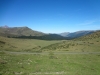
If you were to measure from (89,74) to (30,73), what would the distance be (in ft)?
29.3

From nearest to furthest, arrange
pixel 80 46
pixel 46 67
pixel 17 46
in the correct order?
1. pixel 46 67
2. pixel 80 46
3. pixel 17 46

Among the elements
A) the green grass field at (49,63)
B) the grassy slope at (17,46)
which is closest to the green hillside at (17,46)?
the grassy slope at (17,46)

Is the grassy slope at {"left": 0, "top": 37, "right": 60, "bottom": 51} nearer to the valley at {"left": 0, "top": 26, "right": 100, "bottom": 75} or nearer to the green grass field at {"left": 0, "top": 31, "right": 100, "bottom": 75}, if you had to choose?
the valley at {"left": 0, "top": 26, "right": 100, "bottom": 75}

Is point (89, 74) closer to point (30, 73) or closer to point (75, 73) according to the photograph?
point (75, 73)

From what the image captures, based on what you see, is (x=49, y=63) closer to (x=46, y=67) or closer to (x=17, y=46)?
(x=46, y=67)

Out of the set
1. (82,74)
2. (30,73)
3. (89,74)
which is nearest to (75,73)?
(82,74)

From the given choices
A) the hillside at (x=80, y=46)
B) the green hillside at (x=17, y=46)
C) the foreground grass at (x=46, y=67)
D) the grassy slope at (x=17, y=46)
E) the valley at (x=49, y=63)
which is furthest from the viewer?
the grassy slope at (x=17, y=46)

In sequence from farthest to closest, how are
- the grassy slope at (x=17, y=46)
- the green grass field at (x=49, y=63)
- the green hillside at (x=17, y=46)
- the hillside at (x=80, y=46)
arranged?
the grassy slope at (x=17, y=46), the green hillside at (x=17, y=46), the hillside at (x=80, y=46), the green grass field at (x=49, y=63)

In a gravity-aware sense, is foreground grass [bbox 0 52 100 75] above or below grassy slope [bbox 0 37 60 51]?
above

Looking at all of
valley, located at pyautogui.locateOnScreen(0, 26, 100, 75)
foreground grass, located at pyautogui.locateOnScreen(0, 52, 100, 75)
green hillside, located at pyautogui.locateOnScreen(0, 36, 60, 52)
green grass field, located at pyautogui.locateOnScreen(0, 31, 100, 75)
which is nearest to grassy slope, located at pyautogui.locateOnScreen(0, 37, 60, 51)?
green hillside, located at pyautogui.locateOnScreen(0, 36, 60, 52)

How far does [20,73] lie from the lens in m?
15.8

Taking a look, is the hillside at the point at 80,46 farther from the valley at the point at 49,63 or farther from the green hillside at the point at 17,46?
the green hillside at the point at 17,46

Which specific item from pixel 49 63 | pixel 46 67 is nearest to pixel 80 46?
pixel 49 63

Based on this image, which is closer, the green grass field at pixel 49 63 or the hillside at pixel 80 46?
the green grass field at pixel 49 63
